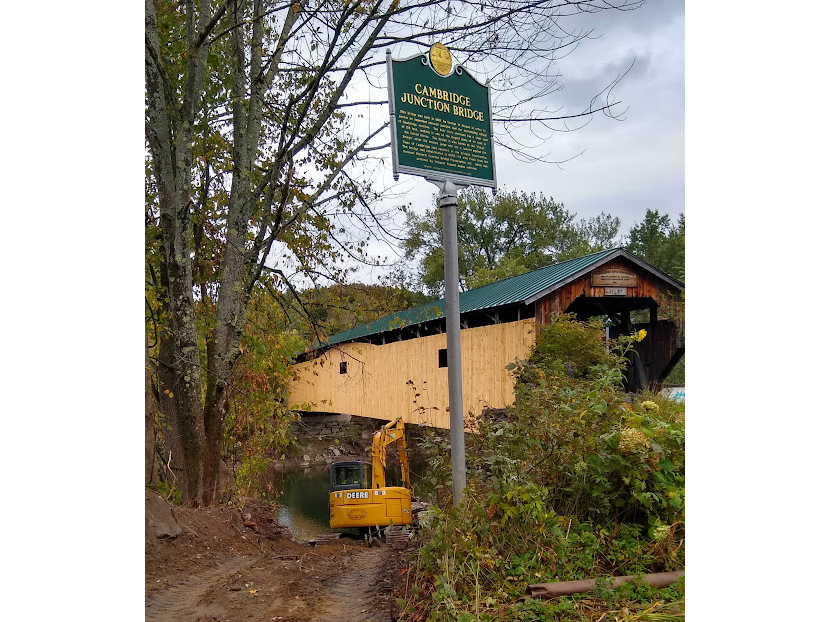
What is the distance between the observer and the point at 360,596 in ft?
13.2

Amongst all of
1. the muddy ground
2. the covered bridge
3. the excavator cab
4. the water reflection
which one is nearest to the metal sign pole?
the muddy ground

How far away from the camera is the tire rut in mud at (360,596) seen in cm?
359

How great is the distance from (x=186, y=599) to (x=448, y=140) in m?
3.38

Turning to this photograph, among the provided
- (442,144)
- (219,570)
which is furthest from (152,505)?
(442,144)

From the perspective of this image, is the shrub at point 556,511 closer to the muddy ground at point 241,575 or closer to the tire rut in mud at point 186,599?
the muddy ground at point 241,575

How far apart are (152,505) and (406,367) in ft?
25.1

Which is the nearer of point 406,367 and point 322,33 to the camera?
point 322,33

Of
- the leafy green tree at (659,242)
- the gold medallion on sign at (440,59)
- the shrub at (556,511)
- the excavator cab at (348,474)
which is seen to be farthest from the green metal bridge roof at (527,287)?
the leafy green tree at (659,242)

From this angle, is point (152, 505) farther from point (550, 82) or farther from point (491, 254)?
point (491, 254)

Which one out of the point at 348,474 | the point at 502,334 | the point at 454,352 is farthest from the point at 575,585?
the point at 348,474

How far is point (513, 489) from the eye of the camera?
3.50 m

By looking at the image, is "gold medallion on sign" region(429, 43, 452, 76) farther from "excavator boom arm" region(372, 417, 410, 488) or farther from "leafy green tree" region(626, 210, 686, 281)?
"leafy green tree" region(626, 210, 686, 281)

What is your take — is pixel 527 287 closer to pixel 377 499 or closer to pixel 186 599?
pixel 377 499

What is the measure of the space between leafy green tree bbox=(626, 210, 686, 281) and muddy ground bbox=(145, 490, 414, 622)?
17273 mm
